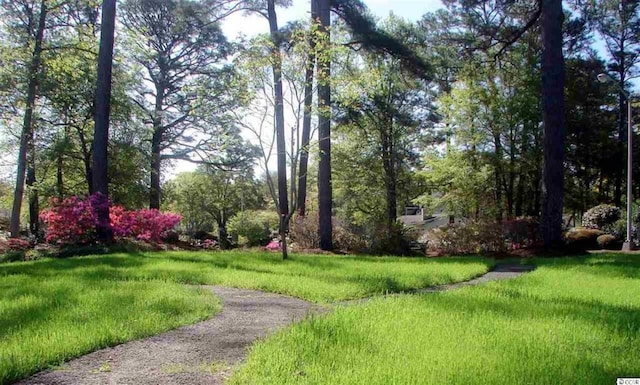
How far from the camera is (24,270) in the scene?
7684 mm

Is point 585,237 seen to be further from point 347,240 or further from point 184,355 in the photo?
point 184,355

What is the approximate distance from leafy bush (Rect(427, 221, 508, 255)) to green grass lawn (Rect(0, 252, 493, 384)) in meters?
5.07

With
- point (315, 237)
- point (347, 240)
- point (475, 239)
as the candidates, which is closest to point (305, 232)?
point (315, 237)

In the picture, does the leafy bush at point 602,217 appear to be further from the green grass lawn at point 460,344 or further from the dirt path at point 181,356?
the dirt path at point 181,356

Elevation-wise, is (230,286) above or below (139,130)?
below

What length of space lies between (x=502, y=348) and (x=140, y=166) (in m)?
20.0

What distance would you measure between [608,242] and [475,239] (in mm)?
5741

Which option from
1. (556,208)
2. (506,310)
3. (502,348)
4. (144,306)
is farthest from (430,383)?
(556,208)

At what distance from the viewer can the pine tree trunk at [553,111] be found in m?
12.6

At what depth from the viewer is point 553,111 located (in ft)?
41.8

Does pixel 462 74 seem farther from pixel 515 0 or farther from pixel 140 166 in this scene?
pixel 140 166

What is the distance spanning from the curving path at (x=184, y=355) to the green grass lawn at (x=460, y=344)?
0.27m

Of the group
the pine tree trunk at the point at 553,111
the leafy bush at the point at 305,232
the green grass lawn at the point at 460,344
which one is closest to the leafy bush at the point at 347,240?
the leafy bush at the point at 305,232

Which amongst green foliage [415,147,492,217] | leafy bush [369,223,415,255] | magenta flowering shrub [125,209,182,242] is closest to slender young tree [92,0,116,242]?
magenta flowering shrub [125,209,182,242]
